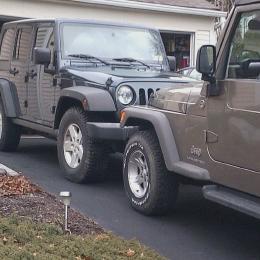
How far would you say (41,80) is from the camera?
8.67 meters

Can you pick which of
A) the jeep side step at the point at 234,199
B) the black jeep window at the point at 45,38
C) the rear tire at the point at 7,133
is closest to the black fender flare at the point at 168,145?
the jeep side step at the point at 234,199

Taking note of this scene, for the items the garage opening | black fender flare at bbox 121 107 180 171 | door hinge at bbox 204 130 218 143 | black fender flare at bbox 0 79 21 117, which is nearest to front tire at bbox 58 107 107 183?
black fender flare at bbox 121 107 180 171

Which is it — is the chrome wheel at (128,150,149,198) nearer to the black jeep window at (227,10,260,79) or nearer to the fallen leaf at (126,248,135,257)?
the fallen leaf at (126,248,135,257)

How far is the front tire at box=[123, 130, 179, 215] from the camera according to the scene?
604 cm

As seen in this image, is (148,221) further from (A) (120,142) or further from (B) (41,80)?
(B) (41,80)

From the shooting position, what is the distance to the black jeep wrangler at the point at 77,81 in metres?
7.30

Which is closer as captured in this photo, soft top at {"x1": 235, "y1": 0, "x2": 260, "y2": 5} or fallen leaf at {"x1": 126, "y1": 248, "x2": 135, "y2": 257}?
fallen leaf at {"x1": 126, "y1": 248, "x2": 135, "y2": 257}

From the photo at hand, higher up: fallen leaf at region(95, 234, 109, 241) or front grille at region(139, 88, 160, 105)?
front grille at region(139, 88, 160, 105)

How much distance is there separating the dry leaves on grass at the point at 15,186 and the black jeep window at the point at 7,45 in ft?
10.7

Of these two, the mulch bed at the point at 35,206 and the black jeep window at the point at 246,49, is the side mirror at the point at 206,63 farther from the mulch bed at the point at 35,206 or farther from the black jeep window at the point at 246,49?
the mulch bed at the point at 35,206

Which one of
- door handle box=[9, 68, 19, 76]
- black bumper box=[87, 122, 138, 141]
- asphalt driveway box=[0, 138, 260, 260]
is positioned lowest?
asphalt driveway box=[0, 138, 260, 260]

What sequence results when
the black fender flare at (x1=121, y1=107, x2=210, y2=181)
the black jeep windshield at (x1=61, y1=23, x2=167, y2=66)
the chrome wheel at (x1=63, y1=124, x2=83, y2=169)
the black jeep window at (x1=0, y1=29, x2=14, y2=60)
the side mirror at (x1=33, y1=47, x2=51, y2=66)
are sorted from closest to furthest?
the black fender flare at (x1=121, y1=107, x2=210, y2=181), the chrome wheel at (x1=63, y1=124, x2=83, y2=169), the side mirror at (x1=33, y1=47, x2=51, y2=66), the black jeep windshield at (x1=61, y1=23, x2=167, y2=66), the black jeep window at (x1=0, y1=29, x2=14, y2=60)

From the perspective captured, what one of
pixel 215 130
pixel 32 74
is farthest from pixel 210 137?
pixel 32 74

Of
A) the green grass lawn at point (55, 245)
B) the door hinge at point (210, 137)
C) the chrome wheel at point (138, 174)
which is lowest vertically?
the green grass lawn at point (55, 245)
